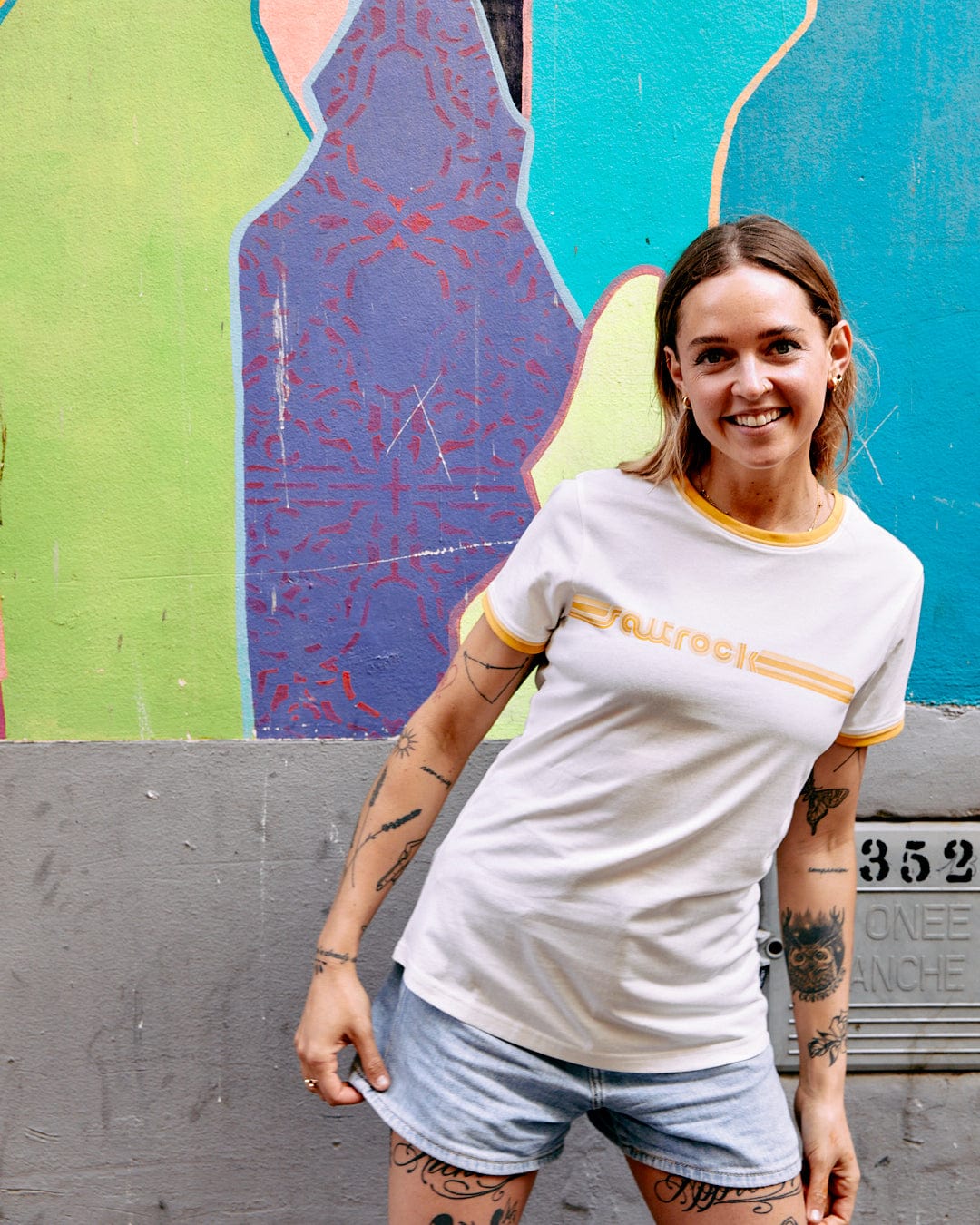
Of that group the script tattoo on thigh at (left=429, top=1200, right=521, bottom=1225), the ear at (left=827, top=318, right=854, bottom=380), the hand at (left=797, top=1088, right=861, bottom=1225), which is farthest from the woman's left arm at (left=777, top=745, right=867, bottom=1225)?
the ear at (left=827, top=318, right=854, bottom=380)

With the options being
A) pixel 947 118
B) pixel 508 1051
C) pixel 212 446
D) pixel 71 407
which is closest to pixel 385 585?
pixel 212 446

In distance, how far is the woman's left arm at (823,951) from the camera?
5.57ft

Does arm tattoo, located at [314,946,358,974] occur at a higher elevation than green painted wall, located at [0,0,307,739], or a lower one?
lower

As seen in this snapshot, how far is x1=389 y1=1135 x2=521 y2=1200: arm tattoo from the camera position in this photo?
152 cm

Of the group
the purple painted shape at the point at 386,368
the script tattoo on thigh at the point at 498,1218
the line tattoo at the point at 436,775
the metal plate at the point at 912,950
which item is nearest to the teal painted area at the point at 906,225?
the metal plate at the point at 912,950

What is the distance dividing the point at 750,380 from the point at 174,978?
1.86 meters

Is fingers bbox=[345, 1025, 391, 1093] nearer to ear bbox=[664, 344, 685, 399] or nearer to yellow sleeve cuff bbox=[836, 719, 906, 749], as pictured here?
yellow sleeve cuff bbox=[836, 719, 906, 749]

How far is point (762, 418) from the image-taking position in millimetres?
1537

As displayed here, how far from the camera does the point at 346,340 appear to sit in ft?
8.30

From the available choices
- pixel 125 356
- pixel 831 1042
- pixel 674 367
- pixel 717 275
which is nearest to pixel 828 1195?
pixel 831 1042

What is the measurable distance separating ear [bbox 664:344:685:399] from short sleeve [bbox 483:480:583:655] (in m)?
0.23

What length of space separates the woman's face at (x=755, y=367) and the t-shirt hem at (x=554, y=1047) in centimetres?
83

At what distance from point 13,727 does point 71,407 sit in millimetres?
735

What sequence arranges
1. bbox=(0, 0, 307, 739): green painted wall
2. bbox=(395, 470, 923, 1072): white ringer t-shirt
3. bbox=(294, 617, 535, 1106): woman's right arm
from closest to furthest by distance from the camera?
bbox=(395, 470, 923, 1072): white ringer t-shirt < bbox=(294, 617, 535, 1106): woman's right arm < bbox=(0, 0, 307, 739): green painted wall
